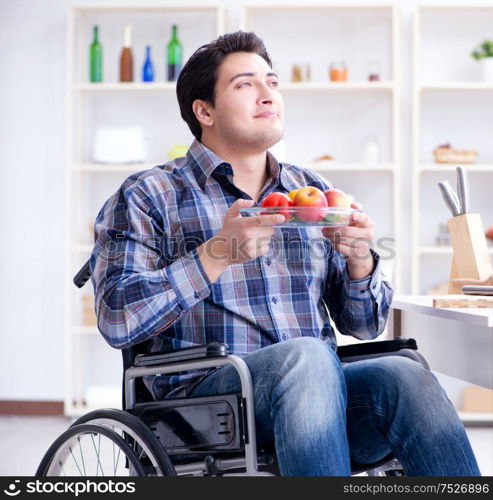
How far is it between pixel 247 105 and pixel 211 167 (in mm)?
168

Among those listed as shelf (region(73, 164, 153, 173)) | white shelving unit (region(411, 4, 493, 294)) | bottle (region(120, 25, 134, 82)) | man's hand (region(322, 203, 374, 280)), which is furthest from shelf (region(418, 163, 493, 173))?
man's hand (region(322, 203, 374, 280))

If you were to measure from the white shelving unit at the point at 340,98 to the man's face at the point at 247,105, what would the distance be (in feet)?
8.22

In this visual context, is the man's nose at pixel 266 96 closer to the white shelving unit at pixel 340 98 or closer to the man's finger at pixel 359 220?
the man's finger at pixel 359 220

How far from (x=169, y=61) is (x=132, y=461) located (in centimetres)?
318

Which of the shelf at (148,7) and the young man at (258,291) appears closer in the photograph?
the young man at (258,291)

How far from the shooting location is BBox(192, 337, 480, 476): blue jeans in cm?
135

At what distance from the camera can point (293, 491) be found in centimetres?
134

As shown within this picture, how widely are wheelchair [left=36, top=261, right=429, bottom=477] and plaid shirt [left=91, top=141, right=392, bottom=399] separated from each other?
71 mm

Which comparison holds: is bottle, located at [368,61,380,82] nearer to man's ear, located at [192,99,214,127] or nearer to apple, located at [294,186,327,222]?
man's ear, located at [192,99,214,127]

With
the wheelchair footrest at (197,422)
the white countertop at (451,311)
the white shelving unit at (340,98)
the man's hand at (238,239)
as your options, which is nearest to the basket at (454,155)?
the white shelving unit at (340,98)

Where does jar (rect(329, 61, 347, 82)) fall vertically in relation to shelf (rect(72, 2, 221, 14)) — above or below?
below

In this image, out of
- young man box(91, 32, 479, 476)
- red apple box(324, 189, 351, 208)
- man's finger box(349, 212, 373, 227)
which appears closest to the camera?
young man box(91, 32, 479, 476)

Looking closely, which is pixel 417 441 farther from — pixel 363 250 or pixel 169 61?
pixel 169 61

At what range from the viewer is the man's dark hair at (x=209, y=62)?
6.32 ft
